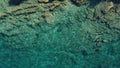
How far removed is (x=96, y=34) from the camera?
8.61 ft

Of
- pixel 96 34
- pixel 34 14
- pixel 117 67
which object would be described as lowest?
pixel 117 67

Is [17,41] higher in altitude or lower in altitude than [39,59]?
higher

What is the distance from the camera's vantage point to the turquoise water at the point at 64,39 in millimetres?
2598

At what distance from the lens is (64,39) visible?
8.82 ft

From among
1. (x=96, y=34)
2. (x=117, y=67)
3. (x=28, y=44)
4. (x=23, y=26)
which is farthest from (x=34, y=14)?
(x=117, y=67)

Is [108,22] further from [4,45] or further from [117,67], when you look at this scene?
[4,45]

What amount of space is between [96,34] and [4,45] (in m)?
1.06

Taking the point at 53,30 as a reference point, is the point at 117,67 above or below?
below

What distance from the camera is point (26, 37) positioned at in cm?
268

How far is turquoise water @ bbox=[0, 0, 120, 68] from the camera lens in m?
2.60

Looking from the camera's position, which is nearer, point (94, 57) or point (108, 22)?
point (108, 22)

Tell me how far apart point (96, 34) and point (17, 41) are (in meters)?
0.90

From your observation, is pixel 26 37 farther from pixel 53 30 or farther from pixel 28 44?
pixel 53 30

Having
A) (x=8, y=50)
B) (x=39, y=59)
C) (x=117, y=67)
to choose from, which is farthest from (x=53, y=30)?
(x=117, y=67)
